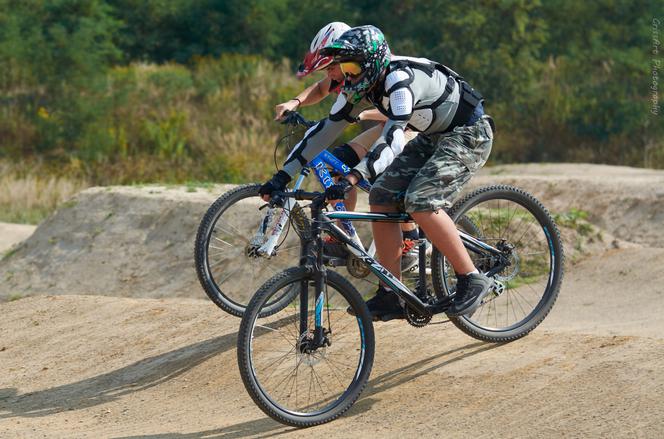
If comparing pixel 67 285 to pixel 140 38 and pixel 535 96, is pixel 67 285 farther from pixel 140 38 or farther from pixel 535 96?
pixel 140 38

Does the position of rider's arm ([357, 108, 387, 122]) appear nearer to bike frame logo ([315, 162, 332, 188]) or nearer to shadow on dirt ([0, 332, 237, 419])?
bike frame logo ([315, 162, 332, 188])

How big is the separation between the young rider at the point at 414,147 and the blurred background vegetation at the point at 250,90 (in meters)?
12.6

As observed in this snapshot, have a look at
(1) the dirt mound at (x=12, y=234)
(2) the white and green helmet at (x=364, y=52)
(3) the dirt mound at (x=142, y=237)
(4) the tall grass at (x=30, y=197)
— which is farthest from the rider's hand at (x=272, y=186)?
(4) the tall grass at (x=30, y=197)

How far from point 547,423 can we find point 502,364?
0.85 m

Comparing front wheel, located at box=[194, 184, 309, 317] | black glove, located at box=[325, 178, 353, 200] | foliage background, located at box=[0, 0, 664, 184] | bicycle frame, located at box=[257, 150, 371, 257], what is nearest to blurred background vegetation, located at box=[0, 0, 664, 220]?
foliage background, located at box=[0, 0, 664, 184]

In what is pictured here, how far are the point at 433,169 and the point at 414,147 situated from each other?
36 cm

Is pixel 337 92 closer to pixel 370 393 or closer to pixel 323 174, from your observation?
pixel 323 174

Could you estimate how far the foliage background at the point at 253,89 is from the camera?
2141cm

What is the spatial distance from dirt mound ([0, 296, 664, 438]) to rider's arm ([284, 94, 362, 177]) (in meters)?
1.26

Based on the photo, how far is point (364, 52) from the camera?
18.1ft

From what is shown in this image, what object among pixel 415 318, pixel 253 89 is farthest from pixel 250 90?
pixel 415 318

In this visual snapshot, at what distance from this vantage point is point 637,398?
526 centimetres

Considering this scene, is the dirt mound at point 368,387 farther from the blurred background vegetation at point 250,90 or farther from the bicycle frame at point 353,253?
the blurred background vegetation at point 250,90

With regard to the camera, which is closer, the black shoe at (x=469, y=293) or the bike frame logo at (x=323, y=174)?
the black shoe at (x=469, y=293)
